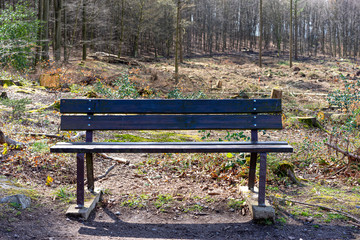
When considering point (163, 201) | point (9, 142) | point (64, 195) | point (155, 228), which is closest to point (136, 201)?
point (163, 201)

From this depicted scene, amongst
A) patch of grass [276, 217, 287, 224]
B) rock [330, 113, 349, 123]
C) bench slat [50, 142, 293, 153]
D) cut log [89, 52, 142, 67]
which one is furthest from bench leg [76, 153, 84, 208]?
cut log [89, 52, 142, 67]

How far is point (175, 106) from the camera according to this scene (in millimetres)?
3572

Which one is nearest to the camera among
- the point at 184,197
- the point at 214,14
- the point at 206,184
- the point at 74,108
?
the point at 74,108

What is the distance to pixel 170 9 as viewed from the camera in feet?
123

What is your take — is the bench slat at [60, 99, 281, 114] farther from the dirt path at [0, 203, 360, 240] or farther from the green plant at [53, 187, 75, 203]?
the dirt path at [0, 203, 360, 240]

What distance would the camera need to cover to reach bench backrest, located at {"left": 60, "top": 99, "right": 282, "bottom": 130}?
139 inches

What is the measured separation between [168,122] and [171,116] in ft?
0.26

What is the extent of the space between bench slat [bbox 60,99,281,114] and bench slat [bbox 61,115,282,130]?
0.07 m

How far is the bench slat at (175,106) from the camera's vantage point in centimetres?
352

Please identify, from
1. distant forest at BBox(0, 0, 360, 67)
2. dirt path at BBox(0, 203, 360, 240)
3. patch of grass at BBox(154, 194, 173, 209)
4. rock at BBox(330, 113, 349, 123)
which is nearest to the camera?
dirt path at BBox(0, 203, 360, 240)

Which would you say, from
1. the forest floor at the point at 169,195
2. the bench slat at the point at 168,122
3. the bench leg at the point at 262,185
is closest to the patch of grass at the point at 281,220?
the forest floor at the point at 169,195

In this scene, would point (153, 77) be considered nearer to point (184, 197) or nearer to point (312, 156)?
point (312, 156)

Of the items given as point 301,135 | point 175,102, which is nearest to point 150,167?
point 175,102

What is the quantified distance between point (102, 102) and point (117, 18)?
33.9 m
